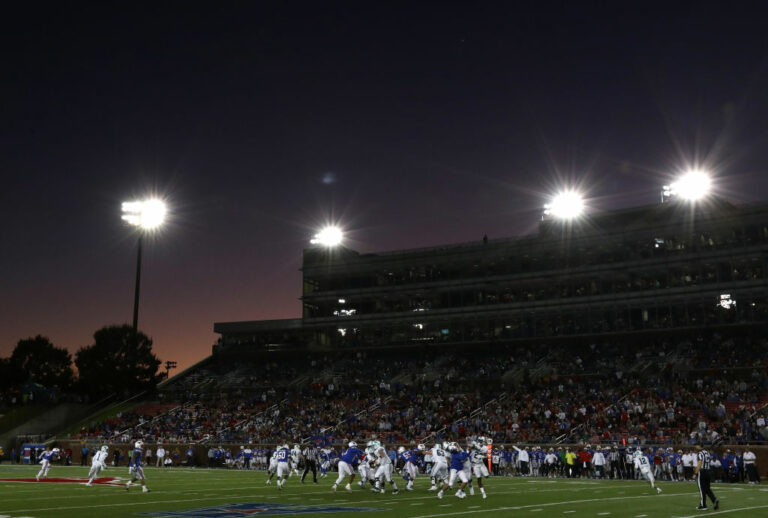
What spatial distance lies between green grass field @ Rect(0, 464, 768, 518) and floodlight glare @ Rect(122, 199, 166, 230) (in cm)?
3642

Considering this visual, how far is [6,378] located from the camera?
Answer: 81312mm

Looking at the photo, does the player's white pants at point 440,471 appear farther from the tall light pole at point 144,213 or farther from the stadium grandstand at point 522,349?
the tall light pole at point 144,213

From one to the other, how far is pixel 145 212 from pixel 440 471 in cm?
4528

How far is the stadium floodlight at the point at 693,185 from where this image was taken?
193ft

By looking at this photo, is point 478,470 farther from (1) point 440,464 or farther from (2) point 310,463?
(2) point 310,463

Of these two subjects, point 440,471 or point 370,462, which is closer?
point 370,462

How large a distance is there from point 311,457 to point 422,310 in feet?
121

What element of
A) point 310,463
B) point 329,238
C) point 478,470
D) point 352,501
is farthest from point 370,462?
point 329,238

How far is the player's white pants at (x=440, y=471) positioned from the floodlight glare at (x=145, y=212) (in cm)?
4425

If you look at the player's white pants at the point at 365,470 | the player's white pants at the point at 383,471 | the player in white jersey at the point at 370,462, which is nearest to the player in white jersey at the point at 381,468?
the player's white pants at the point at 383,471

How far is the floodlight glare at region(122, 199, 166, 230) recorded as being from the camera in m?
66.0

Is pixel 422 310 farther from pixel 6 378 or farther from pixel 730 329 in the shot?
pixel 6 378

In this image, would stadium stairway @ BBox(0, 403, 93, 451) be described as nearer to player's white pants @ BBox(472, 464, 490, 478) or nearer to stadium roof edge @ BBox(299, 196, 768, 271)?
stadium roof edge @ BBox(299, 196, 768, 271)

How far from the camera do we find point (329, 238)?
7806cm
